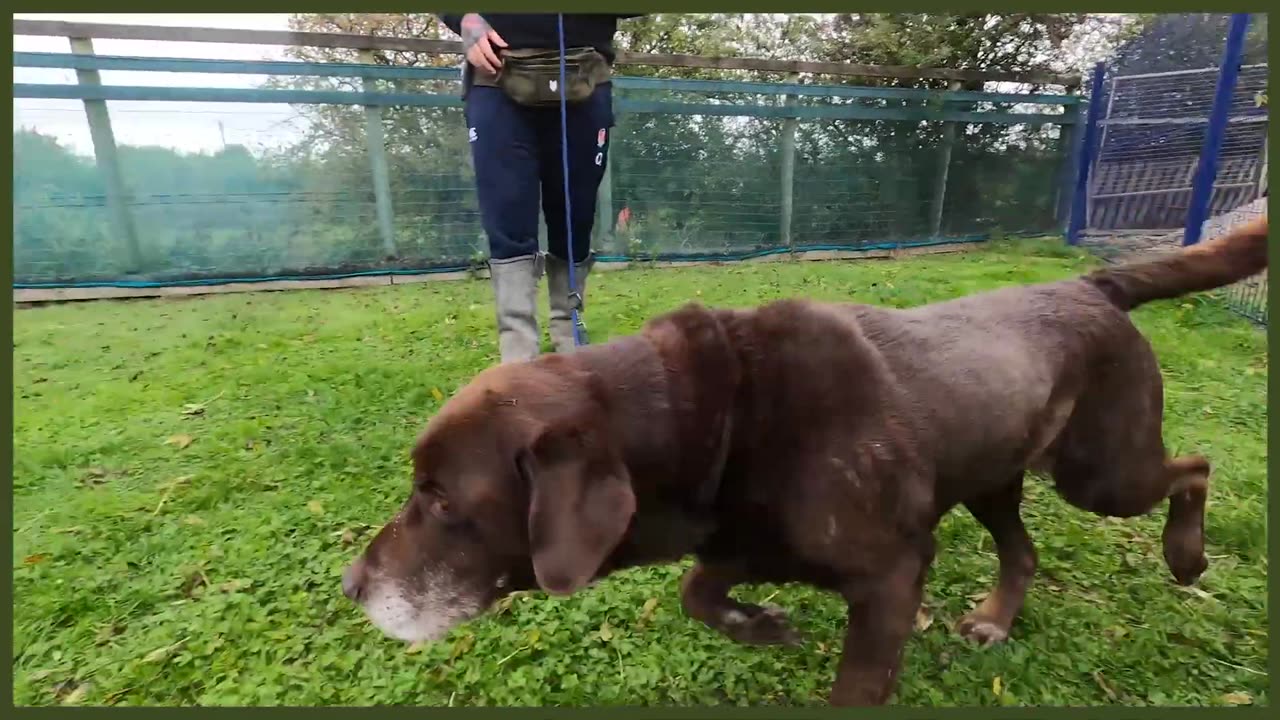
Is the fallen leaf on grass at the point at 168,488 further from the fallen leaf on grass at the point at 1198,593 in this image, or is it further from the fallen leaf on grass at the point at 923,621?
the fallen leaf on grass at the point at 1198,593

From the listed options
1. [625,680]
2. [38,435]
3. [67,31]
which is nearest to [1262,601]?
[625,680]

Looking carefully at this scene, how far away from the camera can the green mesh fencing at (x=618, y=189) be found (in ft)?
23.7

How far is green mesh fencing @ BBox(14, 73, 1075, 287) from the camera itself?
7.21m

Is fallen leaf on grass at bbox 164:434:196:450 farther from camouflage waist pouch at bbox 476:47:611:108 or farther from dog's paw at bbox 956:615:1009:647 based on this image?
dog's paw at bbox 956:615:1009:647

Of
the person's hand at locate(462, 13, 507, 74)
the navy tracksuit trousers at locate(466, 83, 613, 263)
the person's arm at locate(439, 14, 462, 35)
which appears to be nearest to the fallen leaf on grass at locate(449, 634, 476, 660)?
the navy tracksuit trousers at locate(466, 83, 613, 263)

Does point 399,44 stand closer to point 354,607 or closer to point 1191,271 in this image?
point 354,607

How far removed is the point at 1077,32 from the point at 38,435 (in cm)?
1347

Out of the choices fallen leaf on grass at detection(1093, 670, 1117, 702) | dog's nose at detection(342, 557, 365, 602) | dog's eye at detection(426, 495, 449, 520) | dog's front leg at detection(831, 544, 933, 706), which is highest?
dog's eye at detection(426, 495, 449, 520)

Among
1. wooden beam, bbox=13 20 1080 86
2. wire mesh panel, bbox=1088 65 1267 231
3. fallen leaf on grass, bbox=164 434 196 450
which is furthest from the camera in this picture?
wire mesh panel, bbox=1088 65 1267 231

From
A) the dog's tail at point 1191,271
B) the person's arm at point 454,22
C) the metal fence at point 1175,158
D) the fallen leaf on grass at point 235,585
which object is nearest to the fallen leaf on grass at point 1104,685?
the dog's tail at point 1191,271

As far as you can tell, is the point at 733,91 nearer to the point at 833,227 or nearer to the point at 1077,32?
the point at 833,227

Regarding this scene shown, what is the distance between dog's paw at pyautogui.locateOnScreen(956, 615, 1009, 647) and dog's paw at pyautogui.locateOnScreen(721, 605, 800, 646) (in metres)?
0.56

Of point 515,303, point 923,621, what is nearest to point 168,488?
point 515,303

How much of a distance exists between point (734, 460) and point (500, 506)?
56 centimetres
